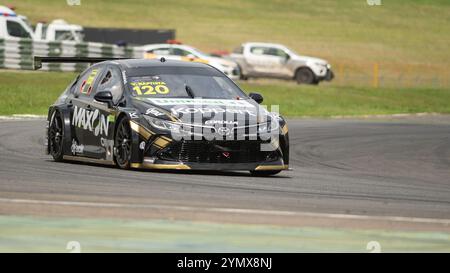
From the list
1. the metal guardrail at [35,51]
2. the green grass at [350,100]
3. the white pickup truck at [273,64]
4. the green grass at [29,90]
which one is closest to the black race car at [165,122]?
the green grass at [29,90]

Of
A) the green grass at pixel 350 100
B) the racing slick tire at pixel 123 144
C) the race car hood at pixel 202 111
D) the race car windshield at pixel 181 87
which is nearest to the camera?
the race car hood at pixel 202 111

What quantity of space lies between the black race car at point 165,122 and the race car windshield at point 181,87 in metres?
0.01

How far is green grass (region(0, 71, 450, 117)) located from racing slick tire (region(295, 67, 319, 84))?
13.5 feet

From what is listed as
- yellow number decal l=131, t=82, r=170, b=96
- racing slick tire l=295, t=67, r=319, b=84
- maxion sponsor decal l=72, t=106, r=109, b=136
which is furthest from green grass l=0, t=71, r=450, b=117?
yellow number decal l=131, t=82, r=170, b=96

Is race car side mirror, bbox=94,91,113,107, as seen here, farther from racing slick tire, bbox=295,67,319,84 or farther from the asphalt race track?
racing slick tire, bbox=295,67,319,84

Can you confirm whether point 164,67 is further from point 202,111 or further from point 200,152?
point 200,152

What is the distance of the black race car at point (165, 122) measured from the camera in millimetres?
12086

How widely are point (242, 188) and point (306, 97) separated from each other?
24145 mm

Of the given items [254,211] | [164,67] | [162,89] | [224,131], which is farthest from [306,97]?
A: [254,211]

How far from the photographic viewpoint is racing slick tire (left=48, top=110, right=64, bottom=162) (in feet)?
45.7

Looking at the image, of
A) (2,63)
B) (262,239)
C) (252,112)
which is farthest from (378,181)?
(2,63)

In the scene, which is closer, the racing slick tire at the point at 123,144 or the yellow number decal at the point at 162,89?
the racing slick tire at the point at 123,144

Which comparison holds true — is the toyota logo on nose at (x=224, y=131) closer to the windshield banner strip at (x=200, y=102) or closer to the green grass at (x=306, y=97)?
the windshield banner strip at (x=200, y=102)

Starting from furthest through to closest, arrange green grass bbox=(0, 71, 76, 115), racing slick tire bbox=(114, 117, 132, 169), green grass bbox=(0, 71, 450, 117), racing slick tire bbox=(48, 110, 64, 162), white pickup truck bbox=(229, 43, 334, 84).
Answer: white pickup truck bbox=(229, 43, 334, 84) < green grass bbox=(0, 71, 450, 117) < green grass bbox=(0, 71, 76, 115) < racing slick tire bbox=(48, 110, 64, 162) < racing slick tire bbox=(114, 117, 132, 169)
